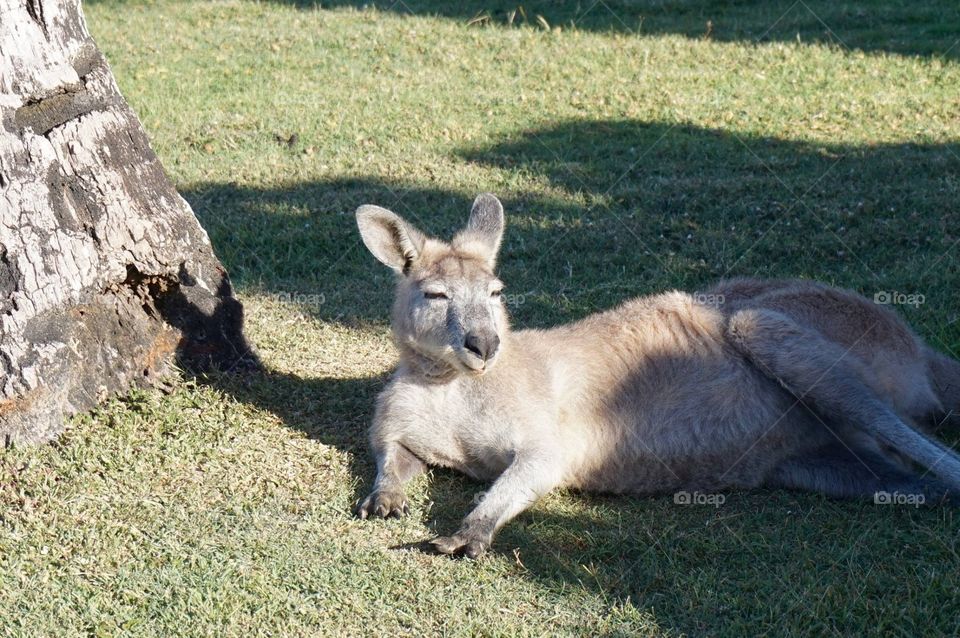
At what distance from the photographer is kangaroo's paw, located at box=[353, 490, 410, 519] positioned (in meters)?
4.50

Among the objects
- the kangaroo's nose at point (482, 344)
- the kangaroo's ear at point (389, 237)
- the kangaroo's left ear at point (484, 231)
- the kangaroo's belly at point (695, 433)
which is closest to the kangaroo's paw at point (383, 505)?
the kangaroo's nose at point (482, 344)

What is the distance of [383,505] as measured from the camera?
4508 millimetres

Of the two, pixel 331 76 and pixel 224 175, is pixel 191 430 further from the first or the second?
pixel 331 76

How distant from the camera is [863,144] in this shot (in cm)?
891

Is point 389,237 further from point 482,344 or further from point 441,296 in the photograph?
point 482,344

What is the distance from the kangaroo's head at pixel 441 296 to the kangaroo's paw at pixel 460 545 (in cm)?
72

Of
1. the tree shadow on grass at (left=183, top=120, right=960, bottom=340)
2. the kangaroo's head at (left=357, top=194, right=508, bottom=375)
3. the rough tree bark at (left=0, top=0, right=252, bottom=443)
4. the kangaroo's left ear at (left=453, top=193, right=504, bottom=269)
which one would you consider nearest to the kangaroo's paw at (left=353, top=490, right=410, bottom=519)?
the kangaroo's head at (left=357, top=194, right=508, bottom=375)

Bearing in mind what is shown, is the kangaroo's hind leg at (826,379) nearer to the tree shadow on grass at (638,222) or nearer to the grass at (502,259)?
the grass at (502,259)

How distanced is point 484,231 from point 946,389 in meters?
2.34

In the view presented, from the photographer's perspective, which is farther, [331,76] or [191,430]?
[331,76]

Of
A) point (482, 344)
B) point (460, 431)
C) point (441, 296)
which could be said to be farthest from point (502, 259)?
point (482, 344)

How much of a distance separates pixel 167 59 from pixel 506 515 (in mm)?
8358

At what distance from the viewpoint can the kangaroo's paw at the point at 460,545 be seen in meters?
4.19

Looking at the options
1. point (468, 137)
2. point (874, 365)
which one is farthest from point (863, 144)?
point (874, 365)
